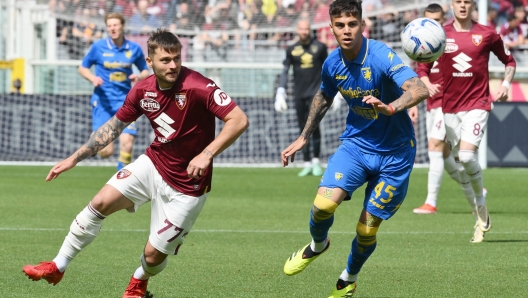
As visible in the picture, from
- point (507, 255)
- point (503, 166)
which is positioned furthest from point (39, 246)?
point (503, 166)

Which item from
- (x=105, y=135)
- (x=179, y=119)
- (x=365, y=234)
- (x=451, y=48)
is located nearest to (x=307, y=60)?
(x=451, y=48)

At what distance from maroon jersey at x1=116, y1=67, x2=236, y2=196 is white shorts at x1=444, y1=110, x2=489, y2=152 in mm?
4054

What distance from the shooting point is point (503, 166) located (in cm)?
1828

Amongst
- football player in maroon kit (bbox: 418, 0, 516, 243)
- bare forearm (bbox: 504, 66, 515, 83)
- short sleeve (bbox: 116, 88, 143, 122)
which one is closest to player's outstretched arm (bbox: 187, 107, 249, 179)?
short sleeve (bbox: 116, 88, 143, 122)

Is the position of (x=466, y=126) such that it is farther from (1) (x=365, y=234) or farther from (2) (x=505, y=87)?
(1) (x=365, y=234)

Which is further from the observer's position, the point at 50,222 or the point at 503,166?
the point at 503,166

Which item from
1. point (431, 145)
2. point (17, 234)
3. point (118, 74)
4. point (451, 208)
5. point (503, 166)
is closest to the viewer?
point (17, 234)

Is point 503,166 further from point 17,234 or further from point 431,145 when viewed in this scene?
point 17,234

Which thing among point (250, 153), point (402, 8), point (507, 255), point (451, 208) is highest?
point (402, 8)

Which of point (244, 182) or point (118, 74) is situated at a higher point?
point (118, 74)

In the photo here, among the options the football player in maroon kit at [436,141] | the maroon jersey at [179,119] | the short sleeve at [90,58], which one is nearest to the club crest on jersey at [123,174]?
the maroon jersey at [179,119]

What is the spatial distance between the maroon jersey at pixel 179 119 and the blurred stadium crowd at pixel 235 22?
43.6 feet

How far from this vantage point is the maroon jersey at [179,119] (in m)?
6.07

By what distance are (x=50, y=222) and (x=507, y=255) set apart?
5.10 metres
